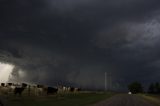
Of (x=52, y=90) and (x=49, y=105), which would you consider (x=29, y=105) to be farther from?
(x=52, y=90)

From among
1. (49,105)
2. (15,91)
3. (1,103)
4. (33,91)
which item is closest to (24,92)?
(33,91)

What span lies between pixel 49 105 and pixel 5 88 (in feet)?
93.2

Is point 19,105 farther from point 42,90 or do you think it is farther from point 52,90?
point 52,90

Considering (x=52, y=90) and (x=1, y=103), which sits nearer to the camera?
(x=1, y=103)

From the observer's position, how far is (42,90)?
8012cm

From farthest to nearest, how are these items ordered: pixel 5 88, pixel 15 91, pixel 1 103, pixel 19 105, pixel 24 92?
pixel 24 92
pixel 5 88
pixel 15 91
pixel 19 105
pixel 1 103

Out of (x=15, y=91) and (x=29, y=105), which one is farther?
(x=15, y=91)

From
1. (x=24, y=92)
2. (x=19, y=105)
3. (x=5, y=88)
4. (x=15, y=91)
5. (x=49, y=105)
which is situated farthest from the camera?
(x=24, y=92)

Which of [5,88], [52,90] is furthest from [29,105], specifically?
[52,90]

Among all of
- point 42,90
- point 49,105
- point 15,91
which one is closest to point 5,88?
point 15,91

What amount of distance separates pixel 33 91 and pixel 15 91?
A: 11.6 m

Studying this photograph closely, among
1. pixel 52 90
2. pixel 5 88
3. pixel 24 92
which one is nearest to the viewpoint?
pixel 5 88

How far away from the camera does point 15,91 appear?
67.6 meters

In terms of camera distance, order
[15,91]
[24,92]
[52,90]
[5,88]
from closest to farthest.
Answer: [15,91] → [5,88] → [24,92] → [52,90]
